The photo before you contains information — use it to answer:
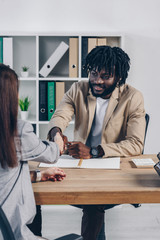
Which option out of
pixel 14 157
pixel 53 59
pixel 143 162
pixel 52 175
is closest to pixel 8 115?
pixel 14 157

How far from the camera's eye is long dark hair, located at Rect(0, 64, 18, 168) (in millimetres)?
1034

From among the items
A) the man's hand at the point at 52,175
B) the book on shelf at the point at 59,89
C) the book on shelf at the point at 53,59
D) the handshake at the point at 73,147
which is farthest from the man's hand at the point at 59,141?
the book on shelf at the point at 53,59

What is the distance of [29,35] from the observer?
3.02 m

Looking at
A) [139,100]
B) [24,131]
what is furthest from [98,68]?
[24,131]

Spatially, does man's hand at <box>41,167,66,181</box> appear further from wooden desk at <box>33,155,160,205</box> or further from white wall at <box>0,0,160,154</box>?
white wall at <box>0,0,160,154</box>

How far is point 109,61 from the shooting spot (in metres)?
2.19

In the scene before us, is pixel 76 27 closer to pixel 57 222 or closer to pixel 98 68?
pixel 98 68

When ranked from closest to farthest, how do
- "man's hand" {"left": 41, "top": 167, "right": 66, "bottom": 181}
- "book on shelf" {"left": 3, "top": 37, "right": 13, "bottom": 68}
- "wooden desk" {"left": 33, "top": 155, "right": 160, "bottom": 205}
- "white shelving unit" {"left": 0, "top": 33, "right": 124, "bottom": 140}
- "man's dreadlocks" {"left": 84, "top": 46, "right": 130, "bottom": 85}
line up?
"wooden desk" {"left": 33, "top": 155, "right": 160, "bottom": 205} < "man's hand" {"left": 41, "top": 167, "right": 66, "bottom": 181} < "man's dreadlocks" {"left": 84, "top": 46, "right": 130, "bottom": 85} < "book on shelf" {"left": 3, "top": 37, "right": 13, "bottom": 68} < "white shelving unit" {"left": 0, "top": 33, "right": 124, "bottom": 140}

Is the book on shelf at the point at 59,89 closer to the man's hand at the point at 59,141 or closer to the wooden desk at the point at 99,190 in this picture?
the man's hand at the point at 59,141

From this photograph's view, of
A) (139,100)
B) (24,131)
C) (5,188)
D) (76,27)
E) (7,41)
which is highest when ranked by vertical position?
(76,27)

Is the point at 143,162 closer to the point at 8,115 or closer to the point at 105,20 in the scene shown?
the point at 8,115

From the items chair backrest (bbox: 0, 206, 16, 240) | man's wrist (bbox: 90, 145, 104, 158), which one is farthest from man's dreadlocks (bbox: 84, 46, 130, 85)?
chair backrest (bbox: 0, 206, 16, 240)

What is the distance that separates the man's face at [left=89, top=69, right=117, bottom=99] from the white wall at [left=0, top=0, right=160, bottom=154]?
1210 mm

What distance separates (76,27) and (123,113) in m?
1.52
